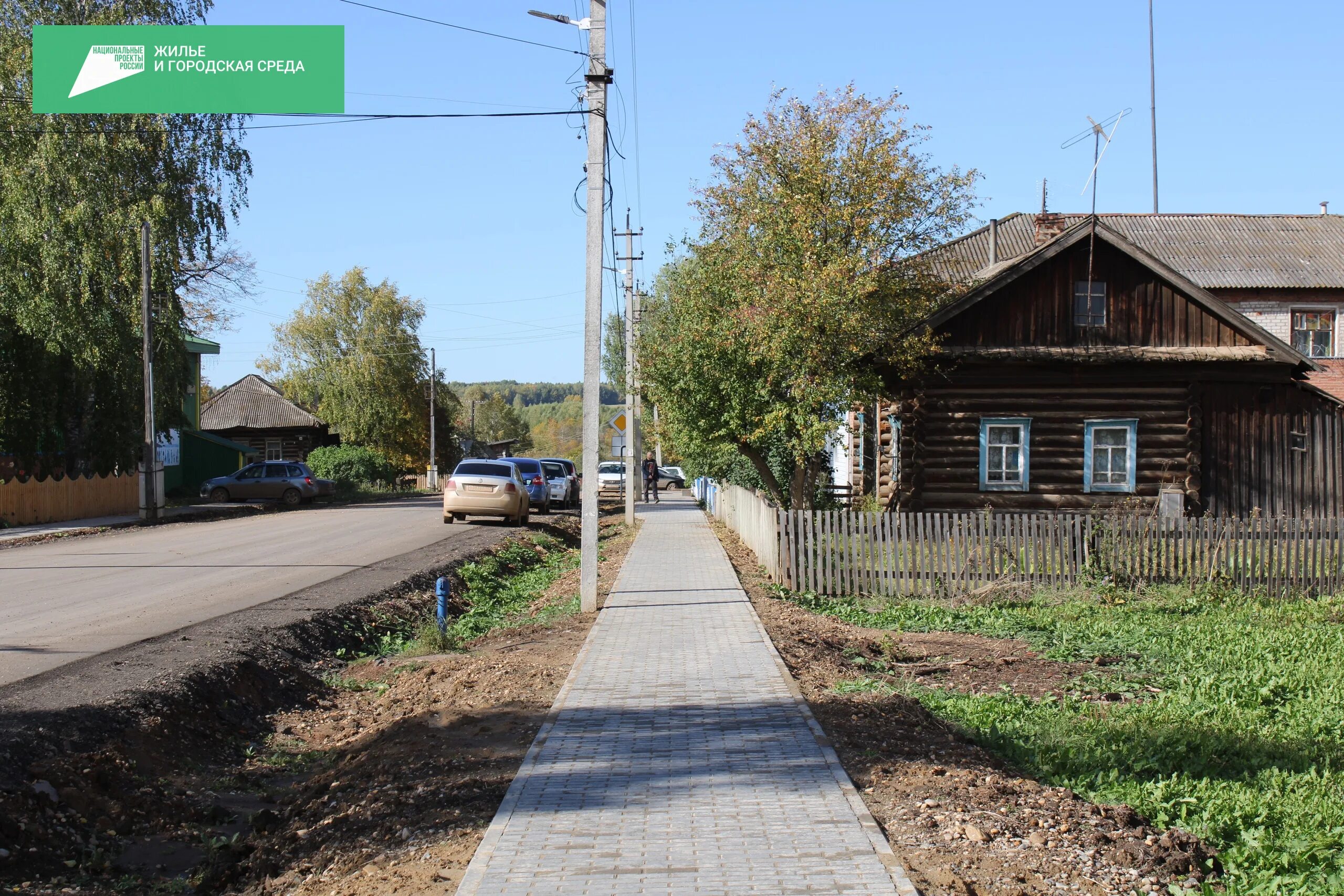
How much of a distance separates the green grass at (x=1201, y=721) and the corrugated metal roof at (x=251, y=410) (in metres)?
52.4

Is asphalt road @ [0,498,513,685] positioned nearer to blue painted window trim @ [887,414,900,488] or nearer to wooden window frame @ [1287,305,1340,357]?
blue painted window trim @ [887,414,900,488]

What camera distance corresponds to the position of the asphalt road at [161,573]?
36.7 ft

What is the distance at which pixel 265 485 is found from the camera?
40906 millimetres

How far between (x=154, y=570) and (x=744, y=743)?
13409 mm

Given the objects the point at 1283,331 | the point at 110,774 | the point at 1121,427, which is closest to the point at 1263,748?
the point at 110,774

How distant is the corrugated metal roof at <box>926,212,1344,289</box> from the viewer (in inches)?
1384

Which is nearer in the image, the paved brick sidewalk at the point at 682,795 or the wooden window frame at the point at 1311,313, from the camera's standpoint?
the paved brick sidewalk at the point at 682,795

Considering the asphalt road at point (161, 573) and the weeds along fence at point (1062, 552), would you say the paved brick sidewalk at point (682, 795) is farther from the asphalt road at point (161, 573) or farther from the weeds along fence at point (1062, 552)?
the weeds along fence at point (1062, 552)

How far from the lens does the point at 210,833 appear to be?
662 centimetres

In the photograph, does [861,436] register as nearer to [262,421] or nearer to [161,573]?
[161,573]

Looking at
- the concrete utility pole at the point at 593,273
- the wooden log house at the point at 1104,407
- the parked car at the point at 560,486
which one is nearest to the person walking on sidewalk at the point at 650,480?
the parked car at the point at 560,486

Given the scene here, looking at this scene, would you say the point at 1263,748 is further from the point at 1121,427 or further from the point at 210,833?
the point at 1121,427

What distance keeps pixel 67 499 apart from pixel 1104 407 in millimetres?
26126

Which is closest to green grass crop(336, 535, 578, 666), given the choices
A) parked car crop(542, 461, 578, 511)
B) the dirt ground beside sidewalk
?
the dirt ground beside sidewalk
